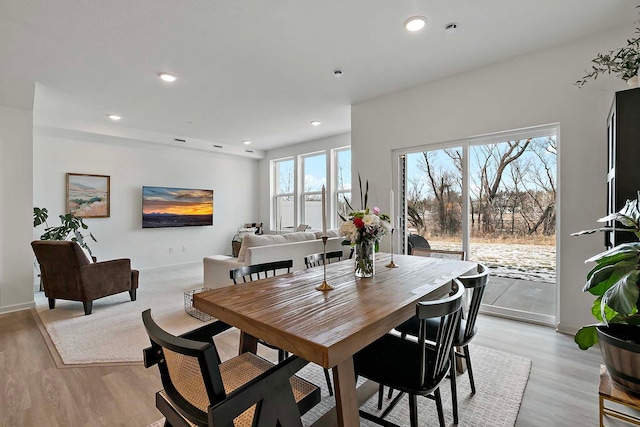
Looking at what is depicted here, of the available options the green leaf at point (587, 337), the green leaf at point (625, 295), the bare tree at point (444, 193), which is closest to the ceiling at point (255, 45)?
the bare tree at point (444, 193)

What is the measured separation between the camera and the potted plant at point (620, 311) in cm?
118

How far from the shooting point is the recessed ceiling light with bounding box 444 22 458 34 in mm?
2581

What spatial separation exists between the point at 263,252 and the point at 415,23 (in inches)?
114

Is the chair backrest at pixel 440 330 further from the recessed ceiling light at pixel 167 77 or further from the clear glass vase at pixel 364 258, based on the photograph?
the recessed ceiling light at pixel 167 77

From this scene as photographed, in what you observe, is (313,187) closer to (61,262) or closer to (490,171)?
(490,171)

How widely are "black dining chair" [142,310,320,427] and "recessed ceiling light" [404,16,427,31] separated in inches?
106

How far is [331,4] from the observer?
2318 millimetres

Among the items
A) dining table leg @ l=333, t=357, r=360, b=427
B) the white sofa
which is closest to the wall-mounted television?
the white sofa

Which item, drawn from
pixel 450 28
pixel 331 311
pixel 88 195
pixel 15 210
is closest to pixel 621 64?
pixel 450 28

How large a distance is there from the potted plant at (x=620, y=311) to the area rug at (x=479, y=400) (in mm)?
705

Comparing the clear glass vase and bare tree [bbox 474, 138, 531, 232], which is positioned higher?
bare tree [bbox 474, 138, 531, 232]

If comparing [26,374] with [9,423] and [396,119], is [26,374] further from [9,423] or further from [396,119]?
[396,119]

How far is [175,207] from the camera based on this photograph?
22.0 feet

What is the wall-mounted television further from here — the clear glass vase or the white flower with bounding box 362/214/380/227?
the white flower with bounding box 362/214/380/227
